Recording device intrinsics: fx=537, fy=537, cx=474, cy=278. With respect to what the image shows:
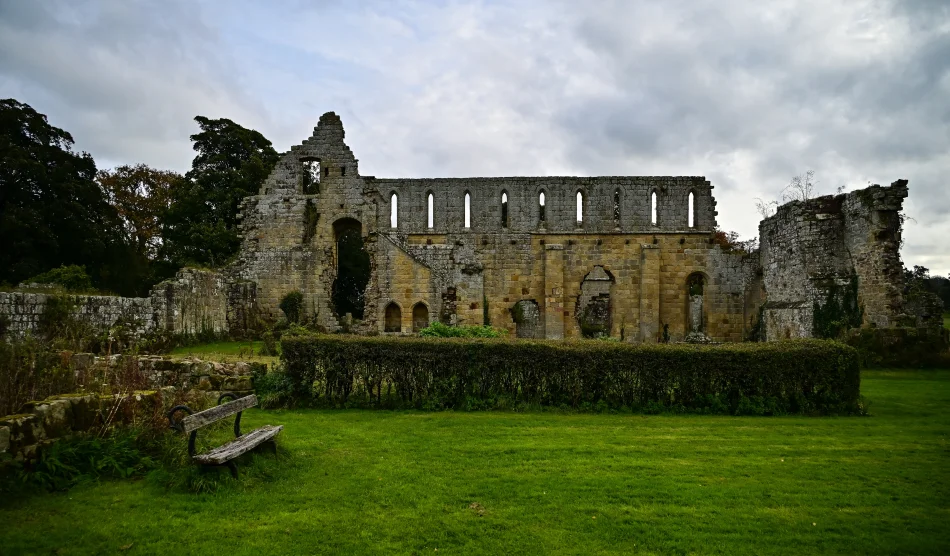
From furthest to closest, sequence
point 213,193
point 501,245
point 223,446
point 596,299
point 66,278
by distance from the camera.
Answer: point 596,299 < point 213,193 < point 501,245 < point 66,278 < point 223,446

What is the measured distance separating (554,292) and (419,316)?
5.82 m

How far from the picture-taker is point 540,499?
5.37m

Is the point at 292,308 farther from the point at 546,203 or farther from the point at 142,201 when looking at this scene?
the point at 142,201

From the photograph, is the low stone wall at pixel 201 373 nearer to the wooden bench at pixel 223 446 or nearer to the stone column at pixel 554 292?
the wooden bench at pixel 223 446

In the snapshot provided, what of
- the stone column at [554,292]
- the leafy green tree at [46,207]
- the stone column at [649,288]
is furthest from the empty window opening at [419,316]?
the leafy green tree at [46,207]

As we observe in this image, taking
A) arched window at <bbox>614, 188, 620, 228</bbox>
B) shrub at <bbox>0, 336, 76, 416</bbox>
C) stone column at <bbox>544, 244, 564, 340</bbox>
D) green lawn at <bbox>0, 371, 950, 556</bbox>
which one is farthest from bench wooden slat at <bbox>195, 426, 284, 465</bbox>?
arched window at <bbox>614, 188, 620, 228</bbox>

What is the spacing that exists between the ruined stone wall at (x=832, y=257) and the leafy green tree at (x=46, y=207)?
29.4 meters

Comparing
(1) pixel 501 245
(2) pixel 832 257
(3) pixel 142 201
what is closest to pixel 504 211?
(1) pixel 501 245

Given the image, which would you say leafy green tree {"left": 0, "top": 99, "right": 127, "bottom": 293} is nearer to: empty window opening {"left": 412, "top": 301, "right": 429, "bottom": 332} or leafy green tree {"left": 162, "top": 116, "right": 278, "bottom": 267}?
leafy green tree {"left": 162, "top": 116, "right": 278, "bottom": 267}

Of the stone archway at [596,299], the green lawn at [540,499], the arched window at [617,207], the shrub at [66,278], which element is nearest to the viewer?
the green lawn at [540,499]

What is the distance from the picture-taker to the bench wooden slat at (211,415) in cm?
526

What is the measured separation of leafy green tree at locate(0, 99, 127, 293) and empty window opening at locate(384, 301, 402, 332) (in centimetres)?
1460

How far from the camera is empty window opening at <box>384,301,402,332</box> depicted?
22.8 meters

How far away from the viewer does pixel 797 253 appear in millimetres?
18281
